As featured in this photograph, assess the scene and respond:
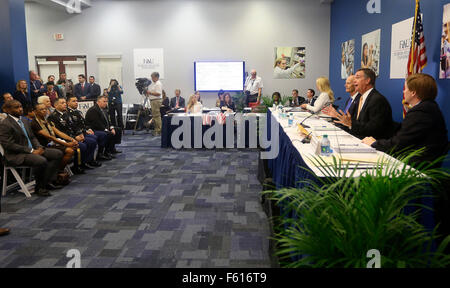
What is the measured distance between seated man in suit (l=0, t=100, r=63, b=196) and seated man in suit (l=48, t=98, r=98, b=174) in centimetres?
65

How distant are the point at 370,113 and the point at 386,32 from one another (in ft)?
9.83

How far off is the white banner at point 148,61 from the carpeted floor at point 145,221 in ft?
→ 17.3

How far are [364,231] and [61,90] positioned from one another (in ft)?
31.3

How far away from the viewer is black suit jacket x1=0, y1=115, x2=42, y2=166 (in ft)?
14.0

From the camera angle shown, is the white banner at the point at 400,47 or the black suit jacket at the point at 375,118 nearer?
the black suit jacket at the point at 375,118

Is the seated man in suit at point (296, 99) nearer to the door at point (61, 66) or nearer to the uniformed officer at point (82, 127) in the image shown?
the uniformed officer at point (82, 127)

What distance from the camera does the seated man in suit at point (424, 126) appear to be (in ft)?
8.85

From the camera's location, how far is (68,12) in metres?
10.5

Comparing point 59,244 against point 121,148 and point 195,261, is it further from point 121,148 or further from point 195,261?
point 121,148

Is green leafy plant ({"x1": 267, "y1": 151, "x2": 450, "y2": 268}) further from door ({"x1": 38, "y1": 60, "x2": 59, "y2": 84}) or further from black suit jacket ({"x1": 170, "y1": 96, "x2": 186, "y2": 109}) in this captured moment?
door ({"x1": 38, "y1": 60, "x2": 59, "y2": 84})

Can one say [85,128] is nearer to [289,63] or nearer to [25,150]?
[25,150]

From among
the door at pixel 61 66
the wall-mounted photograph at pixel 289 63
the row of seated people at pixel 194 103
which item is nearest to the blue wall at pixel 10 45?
the row of seated people at pixel 194 103

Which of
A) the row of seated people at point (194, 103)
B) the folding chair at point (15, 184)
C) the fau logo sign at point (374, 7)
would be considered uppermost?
the fau logo sign at point (374, 7)

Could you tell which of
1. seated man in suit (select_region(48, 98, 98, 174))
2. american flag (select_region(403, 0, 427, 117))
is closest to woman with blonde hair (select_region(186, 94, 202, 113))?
seated man in suit (select_region(48, 98, 98, 174))
